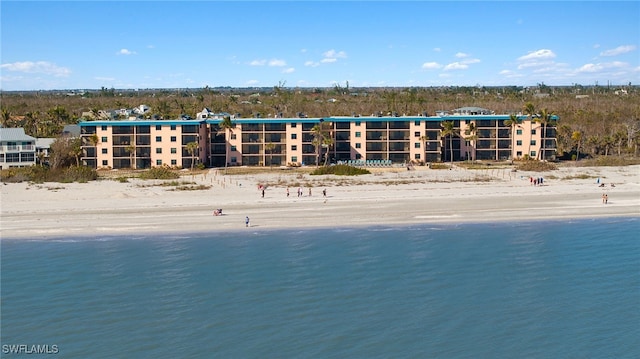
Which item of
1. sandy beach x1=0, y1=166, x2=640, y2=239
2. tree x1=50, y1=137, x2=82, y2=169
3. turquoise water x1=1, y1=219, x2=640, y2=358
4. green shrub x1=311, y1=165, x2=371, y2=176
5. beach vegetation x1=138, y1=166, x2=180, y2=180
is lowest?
turquoise water x1=1, y1=219, x2=640, y2=358

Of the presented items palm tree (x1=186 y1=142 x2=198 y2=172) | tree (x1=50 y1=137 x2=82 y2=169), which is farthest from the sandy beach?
tree (x1=50 y1=137 x2=82 y2=169)

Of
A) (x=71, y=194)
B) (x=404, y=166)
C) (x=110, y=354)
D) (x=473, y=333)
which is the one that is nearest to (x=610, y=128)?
(x=404, y=166)

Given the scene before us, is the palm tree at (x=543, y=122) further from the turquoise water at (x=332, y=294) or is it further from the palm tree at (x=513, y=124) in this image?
the turquoise water at (x=332, y=294)

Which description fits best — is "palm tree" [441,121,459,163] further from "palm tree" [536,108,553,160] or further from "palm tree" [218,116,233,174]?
"palm tree" [218,116,233,174]

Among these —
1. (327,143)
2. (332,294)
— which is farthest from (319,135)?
(332,294)

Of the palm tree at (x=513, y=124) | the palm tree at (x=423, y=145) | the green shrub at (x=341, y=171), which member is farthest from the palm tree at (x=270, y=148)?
the palm tree at (x=513, y=124)

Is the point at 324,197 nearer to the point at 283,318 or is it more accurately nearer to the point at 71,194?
the point at 71,194
